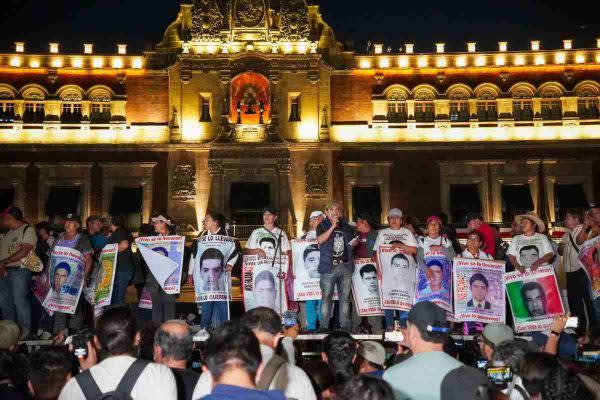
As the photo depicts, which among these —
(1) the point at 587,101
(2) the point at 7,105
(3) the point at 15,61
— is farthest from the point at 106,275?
(1) the point at 587,101

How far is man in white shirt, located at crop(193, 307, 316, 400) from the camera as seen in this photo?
21.5 feet

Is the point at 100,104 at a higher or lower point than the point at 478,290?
higher

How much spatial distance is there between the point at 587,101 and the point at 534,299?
26.9 m

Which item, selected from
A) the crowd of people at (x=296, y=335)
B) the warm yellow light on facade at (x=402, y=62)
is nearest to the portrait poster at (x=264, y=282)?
the crowd of people at (x=296, y=335)

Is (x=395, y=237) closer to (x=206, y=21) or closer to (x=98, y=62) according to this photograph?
(x=206, y=21)

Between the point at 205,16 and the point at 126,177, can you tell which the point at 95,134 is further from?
the point at 205,16

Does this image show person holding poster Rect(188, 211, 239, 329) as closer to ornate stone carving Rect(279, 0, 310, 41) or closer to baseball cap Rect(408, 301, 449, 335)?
baseball cap Rect(408, 301, 449, 335)

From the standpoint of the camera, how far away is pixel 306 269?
50.4 feet

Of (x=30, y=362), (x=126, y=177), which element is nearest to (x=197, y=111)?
(x=126, y=177)

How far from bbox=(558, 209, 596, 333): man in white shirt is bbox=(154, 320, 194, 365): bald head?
9.77 meters

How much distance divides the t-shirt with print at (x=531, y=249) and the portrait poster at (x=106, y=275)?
739cm

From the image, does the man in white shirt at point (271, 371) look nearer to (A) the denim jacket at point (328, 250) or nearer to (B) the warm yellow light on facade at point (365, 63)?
(A) the denim jacket at point (328, 250)

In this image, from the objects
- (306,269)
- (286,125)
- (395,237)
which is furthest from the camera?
(286,125)

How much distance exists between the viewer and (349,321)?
1527cm
